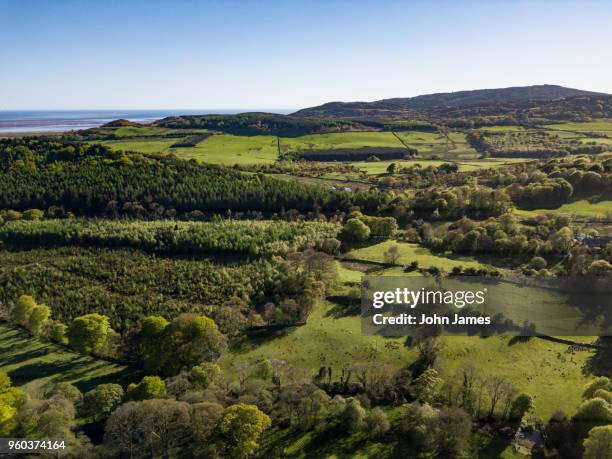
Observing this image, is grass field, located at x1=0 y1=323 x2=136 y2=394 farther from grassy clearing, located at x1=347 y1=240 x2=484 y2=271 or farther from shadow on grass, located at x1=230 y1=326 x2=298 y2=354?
grassy clearing, located at x1=347 y1=240 x2=484 y2=271

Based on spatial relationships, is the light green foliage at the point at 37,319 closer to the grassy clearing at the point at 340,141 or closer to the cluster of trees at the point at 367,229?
the cluster of trees at the point at 367,229

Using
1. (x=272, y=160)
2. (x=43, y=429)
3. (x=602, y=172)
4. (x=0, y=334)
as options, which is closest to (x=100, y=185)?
(x=0, y=334)

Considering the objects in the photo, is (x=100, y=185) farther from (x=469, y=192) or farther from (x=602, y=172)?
(x=602, y=172)

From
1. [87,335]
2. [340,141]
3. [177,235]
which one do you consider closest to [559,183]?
[177,235]

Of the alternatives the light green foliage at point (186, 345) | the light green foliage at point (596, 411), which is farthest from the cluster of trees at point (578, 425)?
the light green foliage at point (186, 345)

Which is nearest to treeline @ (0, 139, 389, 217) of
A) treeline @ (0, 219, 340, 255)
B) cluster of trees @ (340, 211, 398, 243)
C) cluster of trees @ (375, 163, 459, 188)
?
treeline @ (0, 219, 340, 255)

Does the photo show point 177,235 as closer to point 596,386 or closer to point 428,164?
point 596,386
